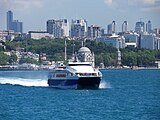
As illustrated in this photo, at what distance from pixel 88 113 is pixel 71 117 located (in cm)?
255

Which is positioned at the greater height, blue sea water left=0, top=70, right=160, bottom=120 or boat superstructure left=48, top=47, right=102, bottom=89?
boat superstructure left=48, top=47, right=102, bottom=89

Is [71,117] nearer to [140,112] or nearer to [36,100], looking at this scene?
[140,112]

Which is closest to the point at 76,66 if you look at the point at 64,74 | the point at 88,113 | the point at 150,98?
the point at 64,74

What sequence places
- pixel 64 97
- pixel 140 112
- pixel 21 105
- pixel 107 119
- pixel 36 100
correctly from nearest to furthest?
pixel 107 119
pixel 140 112
pixel 21 105
pixel 36 100
pixel 64 97

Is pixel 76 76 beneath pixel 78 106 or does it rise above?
above

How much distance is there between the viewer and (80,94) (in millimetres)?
63219

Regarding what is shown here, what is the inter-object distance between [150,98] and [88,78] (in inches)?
432

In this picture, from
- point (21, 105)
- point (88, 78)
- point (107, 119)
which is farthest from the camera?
point (88, 78)

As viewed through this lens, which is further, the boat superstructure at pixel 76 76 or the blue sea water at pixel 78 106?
the boat superstructure at pixel 76 76

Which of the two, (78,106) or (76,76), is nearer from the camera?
(78,106)

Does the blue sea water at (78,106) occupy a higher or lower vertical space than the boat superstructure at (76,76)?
lower

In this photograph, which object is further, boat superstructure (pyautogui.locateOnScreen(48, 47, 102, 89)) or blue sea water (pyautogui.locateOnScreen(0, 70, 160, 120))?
boat superstructure (pyautogui.locateOnScreen(48, 47, 102, 89))

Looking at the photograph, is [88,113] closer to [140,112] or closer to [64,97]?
[140,112]

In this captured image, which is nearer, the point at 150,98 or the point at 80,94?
the point at 150,98
